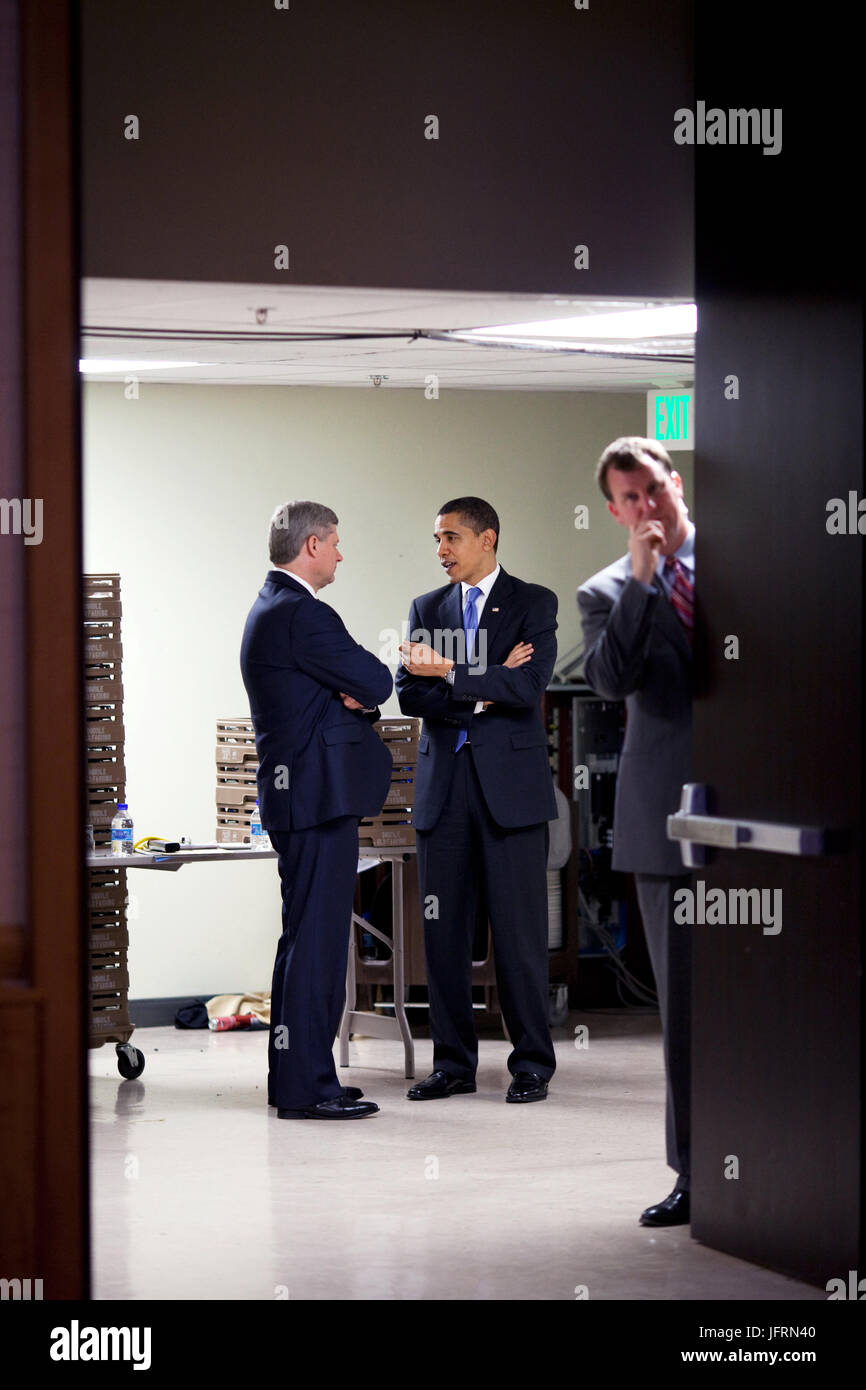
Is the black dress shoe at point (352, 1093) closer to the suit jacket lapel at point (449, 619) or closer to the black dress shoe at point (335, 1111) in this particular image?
the black dress shoe at point (335, 1111)

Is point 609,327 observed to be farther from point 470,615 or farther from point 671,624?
point 671,624

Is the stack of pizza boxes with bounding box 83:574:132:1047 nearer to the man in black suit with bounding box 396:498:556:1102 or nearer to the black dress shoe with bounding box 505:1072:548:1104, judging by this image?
the man in black suit with bounding box 396:498:556:1102

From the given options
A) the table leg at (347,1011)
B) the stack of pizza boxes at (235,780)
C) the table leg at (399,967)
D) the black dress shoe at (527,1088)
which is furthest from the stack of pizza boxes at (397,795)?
the black dress shoe at (527,1088)

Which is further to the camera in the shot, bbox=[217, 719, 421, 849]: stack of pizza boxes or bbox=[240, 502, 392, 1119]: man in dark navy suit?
bbox=[217, 719, 421, 849]: stack of pizza boxes

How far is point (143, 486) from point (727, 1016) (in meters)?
4.54

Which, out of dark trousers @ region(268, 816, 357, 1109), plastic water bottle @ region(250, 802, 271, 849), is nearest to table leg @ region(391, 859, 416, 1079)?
plastic water bottle @ region(250, 802, 271, 849)

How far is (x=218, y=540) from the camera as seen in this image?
7.87 m

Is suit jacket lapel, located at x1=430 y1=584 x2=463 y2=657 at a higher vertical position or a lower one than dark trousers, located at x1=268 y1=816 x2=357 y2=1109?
higher

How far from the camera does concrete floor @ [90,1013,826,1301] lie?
3859 mm

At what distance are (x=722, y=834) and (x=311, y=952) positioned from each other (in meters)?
2.10

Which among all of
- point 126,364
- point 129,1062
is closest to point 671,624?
point 129,1062

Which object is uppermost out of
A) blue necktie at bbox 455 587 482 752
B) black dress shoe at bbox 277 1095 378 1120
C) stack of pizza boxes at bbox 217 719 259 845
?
blue necktie at bbox 455 587 482 752

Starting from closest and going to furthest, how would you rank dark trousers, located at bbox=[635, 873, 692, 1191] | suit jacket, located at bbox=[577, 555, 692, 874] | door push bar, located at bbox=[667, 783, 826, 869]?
door push bar, located at bbox=[667, 783, 826, 869] → suit jacket, located at bbox=[577, 555, 692, 874] → dark trousers, located at bbox=[635, 873, 692, 1191]
